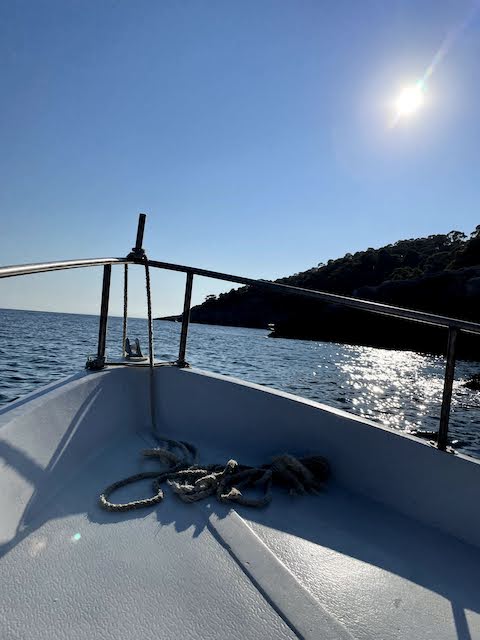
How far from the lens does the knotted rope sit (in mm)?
1580

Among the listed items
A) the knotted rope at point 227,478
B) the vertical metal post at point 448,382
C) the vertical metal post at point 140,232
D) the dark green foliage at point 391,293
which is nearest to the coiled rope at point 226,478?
the knotted rope at point 227,478

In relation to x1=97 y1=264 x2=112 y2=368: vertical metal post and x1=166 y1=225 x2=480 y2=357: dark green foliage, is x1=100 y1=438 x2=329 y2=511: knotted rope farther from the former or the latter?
x1=166 y1=225 x2=480 y2=357: dark green foliage

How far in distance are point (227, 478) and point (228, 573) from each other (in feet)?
1.88

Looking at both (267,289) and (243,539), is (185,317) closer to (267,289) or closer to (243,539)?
(267,289)

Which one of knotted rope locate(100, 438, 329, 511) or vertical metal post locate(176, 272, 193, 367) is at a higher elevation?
vertical metal post locate(176, 272, 193, 367)

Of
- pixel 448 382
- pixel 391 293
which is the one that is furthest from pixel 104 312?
pixel 391 293

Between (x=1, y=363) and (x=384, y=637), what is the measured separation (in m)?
11.0

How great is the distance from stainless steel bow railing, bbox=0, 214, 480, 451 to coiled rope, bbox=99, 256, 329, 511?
1.89 feet

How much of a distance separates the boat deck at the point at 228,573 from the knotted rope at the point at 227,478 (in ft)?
0.16

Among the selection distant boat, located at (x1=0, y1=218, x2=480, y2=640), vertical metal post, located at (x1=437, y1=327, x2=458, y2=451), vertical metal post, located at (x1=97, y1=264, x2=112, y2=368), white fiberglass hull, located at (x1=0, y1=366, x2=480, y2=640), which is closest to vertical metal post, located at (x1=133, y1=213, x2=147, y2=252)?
distant boat, located at (x1=0, y1=218, x2=480, y2=640)

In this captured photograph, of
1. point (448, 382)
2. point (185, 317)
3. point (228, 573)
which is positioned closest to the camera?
point (228, 573)

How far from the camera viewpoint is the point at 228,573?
1133mm

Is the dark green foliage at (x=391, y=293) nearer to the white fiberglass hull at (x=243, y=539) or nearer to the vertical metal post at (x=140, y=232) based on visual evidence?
the vertical metal post at (x=140, y=232)

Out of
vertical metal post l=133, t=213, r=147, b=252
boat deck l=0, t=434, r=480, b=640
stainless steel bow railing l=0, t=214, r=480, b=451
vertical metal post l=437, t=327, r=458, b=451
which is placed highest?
vertical metal post l=133, t=213, r=147, b=252
